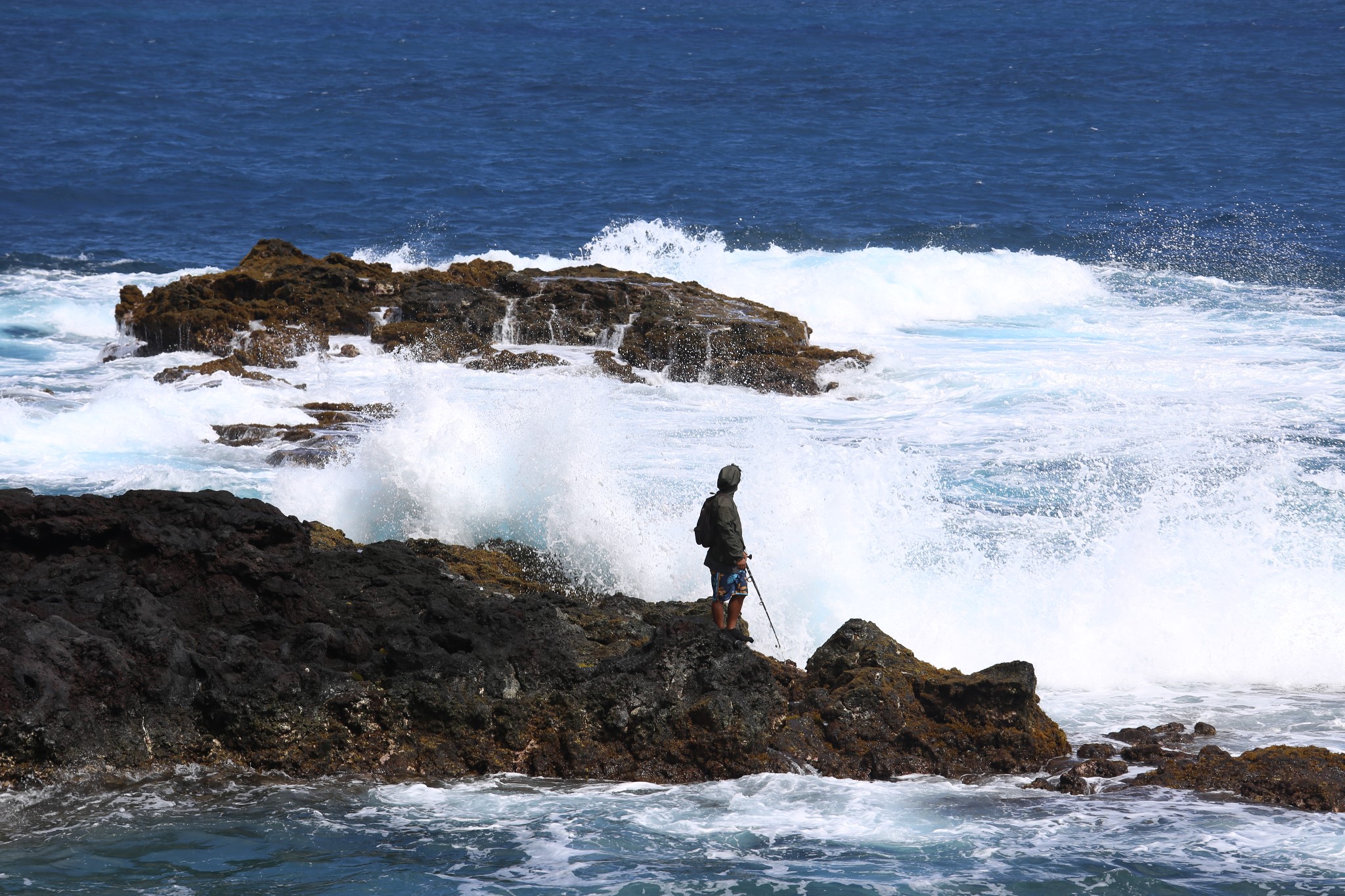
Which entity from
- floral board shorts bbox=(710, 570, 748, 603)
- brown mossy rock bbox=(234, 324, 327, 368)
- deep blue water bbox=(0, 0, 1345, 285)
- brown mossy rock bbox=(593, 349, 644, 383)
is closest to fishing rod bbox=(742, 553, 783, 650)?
floral board shorts bbox=(710, 570, 748, 603)

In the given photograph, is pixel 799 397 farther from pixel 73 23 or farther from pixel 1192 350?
pixel 73 23

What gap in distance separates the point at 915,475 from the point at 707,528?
16.9 feet

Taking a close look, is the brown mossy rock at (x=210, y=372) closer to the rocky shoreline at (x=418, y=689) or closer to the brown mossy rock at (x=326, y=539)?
the brown mossy rock at (x=326, y=539)

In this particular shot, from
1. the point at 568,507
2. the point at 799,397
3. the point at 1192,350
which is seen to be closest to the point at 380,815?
the point at 568,507

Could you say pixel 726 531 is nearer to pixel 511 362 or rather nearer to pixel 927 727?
pixel 927 727

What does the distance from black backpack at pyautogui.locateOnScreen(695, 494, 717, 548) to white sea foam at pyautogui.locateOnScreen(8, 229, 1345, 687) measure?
1.40m

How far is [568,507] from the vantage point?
35.0ft

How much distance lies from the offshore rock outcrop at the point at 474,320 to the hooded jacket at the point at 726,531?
869 centimetres

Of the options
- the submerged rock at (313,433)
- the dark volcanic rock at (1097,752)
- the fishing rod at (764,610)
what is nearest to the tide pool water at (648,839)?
the dark volcanic rock at (1097,752)

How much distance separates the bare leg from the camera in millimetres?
8508

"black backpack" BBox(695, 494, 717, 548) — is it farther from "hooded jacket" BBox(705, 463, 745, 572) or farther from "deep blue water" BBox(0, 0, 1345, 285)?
"deep blue water" BBox(0, 0, 1345, 285)

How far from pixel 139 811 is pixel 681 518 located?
18.8ft

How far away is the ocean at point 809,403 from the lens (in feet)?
20.3

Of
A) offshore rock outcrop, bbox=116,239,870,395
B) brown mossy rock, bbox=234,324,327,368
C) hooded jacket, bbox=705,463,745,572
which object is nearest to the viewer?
hooded jacket, bbox=705,463,745,572
